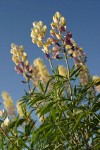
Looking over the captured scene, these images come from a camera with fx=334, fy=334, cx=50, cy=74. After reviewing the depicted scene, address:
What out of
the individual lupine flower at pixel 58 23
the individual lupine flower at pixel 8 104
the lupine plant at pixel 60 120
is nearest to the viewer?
the lupine plant at pixel 60 120

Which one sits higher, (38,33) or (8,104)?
(8,104)

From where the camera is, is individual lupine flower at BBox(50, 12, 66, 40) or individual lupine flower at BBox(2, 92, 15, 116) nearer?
individual lupine flower at BBox(50, 12, 66, 40)

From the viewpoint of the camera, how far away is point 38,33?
421cm

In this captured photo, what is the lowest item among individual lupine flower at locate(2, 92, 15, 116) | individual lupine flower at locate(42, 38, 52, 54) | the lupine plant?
the lupine plant

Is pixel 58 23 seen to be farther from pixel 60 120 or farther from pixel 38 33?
pixel 60 120

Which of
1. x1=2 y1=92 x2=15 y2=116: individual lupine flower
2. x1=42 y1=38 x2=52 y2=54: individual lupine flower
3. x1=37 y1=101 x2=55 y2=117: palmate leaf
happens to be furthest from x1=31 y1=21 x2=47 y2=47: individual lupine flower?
x1=2 y1=92 x2=15 y2=116: individual lupine flower

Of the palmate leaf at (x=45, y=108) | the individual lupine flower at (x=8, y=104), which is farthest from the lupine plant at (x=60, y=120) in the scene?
the individual lupine flower at (x=8, y=104)

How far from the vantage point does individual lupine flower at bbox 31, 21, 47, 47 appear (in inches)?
163

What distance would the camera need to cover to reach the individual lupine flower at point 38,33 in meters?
4.15

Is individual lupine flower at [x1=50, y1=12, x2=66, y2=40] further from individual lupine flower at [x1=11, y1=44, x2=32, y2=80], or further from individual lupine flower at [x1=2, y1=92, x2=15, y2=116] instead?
individual lupine flower at [x1=2, y1=92, x2=15, y2=116]

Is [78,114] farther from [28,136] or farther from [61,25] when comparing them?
[61,25]

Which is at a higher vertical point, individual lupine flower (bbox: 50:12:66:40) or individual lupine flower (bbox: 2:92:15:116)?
individual lupine flower (bbox: 2:92:15:116)

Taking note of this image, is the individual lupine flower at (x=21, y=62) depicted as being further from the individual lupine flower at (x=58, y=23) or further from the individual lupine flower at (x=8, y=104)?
the individual lupine flower at (x=8, y=104)

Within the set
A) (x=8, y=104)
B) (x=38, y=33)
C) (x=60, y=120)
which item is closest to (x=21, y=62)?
(x=38, y=33)
